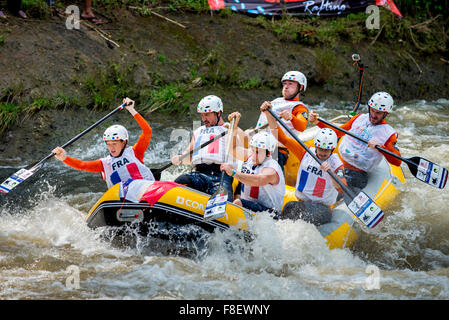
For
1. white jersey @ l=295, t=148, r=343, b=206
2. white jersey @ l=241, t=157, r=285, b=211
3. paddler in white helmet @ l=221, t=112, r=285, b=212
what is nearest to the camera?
paddler in white helmet @ l=221, t=112, r=285, b=212

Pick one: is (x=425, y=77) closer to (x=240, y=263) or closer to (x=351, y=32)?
(x=351, y=32)

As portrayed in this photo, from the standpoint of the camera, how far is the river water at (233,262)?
16.3ft

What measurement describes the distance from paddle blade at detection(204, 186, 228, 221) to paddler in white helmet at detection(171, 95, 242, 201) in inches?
23.1

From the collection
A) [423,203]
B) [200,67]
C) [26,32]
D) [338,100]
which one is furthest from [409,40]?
[26,32]

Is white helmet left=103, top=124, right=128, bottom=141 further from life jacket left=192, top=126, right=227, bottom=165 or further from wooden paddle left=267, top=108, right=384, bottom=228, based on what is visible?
wooden paddle left=267, top=108, right=384, bottom=228

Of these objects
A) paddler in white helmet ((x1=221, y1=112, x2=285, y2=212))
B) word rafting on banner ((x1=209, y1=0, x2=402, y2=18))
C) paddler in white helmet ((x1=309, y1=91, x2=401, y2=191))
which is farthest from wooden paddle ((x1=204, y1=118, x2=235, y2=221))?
word rafting on banner ((x1=209, y1=0, x2=402, y2=18))

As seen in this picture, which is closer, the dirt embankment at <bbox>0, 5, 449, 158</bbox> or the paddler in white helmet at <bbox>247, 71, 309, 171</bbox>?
the paddler in white helmet at <bbox>247, 71, 309, 171</bbox>

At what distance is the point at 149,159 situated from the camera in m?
8.91

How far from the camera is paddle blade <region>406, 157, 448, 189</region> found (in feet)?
20.3

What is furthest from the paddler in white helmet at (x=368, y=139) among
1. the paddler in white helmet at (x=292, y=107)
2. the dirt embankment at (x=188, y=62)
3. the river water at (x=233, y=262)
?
the dirt embankment at (x=188, y=62)

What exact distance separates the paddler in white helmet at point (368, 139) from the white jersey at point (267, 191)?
114cm

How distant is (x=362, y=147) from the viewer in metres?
6.77

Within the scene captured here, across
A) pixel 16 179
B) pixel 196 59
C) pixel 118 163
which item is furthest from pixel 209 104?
pixel 196 59

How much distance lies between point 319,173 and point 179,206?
154cm
